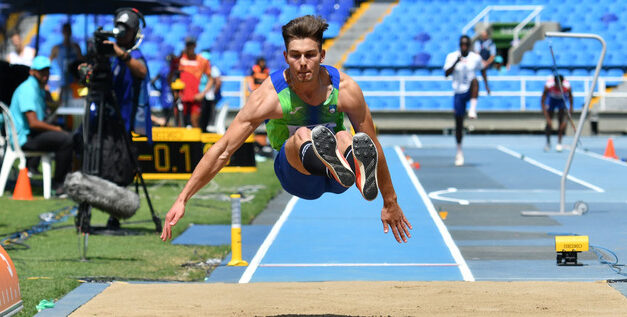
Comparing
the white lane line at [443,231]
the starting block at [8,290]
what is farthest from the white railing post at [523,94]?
the starting block at [8,290]

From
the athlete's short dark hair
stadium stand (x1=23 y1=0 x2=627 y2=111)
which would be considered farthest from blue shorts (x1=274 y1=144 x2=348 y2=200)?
stadium stand (x1=23 y1=0 x2=627 y2=111)

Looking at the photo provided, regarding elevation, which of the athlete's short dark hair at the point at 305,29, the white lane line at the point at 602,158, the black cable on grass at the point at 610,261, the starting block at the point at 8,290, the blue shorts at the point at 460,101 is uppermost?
the athlete's short dark hair at the point at 305,29

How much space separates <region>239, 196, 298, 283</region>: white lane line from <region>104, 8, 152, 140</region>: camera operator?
1.70m

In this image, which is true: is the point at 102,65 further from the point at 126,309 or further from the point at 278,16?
the point at 278,16

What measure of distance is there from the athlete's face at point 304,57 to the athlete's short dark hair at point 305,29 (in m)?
0.03

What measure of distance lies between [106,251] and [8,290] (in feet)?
12.6

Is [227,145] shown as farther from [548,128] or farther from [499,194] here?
[548,128]

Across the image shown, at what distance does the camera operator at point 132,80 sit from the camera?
34.0ft

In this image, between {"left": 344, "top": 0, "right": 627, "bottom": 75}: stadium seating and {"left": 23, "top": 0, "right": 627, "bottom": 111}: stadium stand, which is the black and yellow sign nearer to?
{"left": 23, "top": 0, "right": 627, "bottom": 111}: stadium stand

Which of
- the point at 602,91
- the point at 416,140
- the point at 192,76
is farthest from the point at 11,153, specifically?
the point at 602,91

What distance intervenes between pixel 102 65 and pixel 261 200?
4970 millimetres

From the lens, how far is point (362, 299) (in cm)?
778

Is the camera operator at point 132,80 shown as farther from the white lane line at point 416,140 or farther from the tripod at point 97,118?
the white lane line at point 416,140

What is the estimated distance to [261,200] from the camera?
14.9 meters
